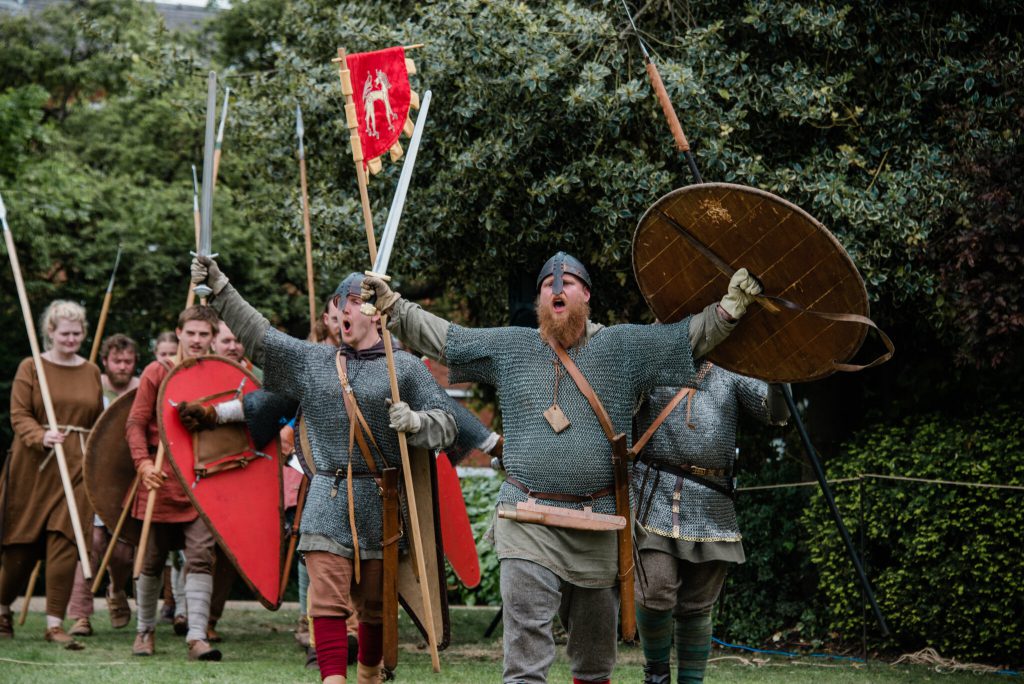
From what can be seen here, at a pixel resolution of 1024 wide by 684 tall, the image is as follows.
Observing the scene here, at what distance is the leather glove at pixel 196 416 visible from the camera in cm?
668

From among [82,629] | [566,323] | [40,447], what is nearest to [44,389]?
[40,447]

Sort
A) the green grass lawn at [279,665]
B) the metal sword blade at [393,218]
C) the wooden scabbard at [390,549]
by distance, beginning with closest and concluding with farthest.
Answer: the metal sword blade at [393,218], the wooden scabbard at [390,549], the green grass lawn at [279,665]

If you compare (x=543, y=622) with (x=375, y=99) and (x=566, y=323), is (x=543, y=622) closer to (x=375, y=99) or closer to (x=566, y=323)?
(x=566, y=323)

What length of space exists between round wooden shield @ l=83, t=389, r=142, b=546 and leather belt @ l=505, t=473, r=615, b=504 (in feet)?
13.3

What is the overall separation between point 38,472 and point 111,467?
1.79 ft

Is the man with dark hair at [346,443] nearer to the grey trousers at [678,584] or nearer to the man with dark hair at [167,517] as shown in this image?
the grey trousers at [678,584]

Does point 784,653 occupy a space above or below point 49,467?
below

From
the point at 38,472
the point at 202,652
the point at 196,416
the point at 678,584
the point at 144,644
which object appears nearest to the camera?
the point at 678,584

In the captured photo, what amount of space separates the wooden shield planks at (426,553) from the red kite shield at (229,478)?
4.39ft

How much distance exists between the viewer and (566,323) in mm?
4484

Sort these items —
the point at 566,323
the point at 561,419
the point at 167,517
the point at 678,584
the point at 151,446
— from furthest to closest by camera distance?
the point at 151,446, the point at 167,517, the point at 678,584, the point at 566,323, the point at 561,419

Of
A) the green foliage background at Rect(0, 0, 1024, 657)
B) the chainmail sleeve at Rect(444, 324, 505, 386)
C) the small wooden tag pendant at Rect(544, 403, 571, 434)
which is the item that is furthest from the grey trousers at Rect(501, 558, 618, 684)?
the green foliage background at Rect(0, 0, 1024, 657)

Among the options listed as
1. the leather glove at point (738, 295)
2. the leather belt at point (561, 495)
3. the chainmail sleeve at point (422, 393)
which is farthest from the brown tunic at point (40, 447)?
the leather glove at point (738, 295)

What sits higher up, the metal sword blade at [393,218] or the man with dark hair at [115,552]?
the metal sword blade at [393,218]
